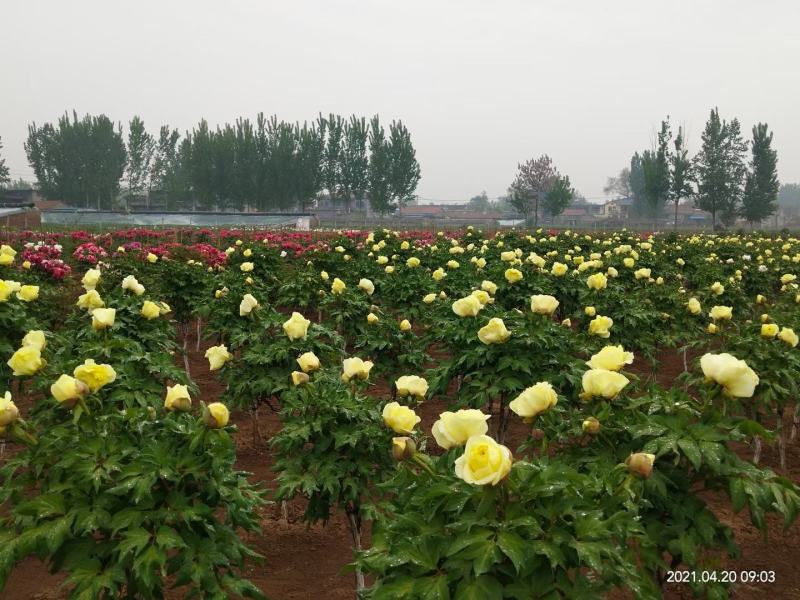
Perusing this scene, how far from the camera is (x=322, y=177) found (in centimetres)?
5719

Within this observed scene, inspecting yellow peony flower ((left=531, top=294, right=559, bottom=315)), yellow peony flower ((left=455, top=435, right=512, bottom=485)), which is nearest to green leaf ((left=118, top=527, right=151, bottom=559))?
yellow peony flower ((left=455, top=435, right=512, bottom=485))

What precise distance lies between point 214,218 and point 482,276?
35251 mm

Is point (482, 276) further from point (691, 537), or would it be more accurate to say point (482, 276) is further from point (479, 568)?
point (479, 568)

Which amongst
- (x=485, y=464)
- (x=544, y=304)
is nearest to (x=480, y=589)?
(x=485, y=464)

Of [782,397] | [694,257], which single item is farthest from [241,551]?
[694,257]

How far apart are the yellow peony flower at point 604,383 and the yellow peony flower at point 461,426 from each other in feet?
2.08

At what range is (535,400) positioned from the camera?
88.7 inches

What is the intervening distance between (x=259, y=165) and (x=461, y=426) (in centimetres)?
5874

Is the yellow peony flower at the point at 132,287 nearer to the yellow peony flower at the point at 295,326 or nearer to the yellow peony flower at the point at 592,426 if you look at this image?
the yellow peony flower at the point at 295,326

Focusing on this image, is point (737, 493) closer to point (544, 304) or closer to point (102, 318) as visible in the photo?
point (544, 304)

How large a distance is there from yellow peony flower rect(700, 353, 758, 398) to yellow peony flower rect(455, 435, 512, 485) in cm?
104

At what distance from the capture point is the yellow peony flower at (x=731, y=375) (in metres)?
2.17

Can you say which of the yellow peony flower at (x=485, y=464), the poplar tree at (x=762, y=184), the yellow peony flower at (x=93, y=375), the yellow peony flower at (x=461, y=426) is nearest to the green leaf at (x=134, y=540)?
the yellow peony flower at (x=93, y=375)

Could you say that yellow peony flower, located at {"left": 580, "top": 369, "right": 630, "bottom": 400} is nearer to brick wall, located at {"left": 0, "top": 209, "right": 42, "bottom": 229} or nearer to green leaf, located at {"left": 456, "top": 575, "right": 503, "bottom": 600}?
green leaf, located at {"left": 456, "top": 575, "right": 503, "bottom": 600}
